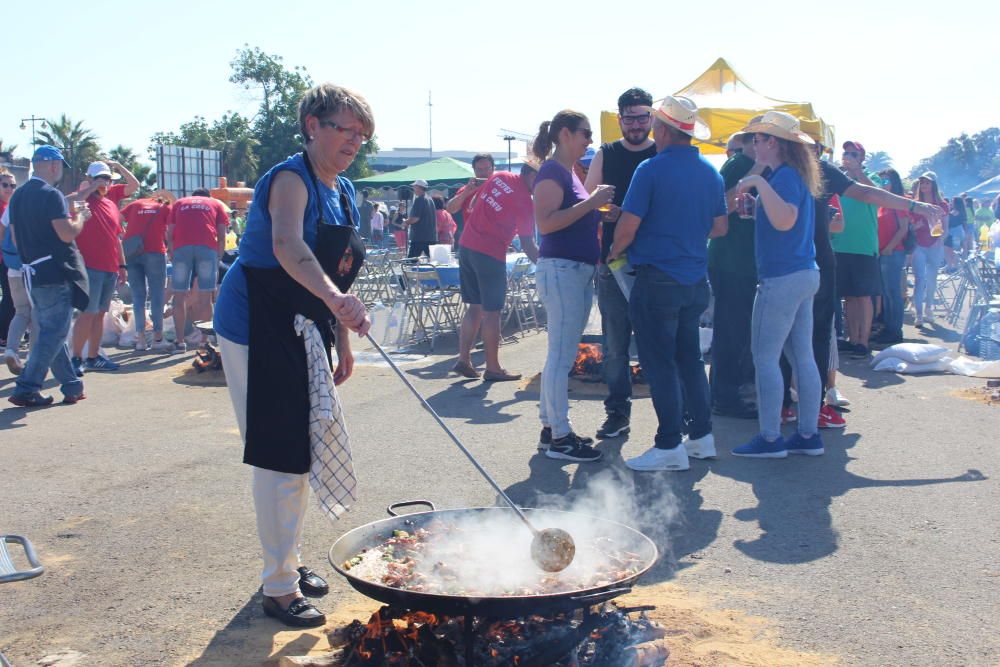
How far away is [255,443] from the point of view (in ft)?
11.1

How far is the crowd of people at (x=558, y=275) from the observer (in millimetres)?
3408

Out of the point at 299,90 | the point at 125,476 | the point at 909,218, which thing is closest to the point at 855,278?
the point at 909,218

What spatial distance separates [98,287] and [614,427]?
A: 18.0ft

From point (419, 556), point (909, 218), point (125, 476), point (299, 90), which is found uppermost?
point (299, 90)

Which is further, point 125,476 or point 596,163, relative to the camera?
point 596,163

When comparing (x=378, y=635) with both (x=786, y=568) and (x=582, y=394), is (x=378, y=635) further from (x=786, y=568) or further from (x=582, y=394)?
(x=582, y=394)

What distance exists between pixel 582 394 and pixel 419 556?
16.1ft

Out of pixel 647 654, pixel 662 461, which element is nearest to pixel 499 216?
pixel 662 461

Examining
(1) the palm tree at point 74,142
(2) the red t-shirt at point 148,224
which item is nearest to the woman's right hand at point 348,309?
(2) the red t-shirt at point 148,224

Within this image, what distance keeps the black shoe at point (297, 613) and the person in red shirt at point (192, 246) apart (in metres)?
7.98

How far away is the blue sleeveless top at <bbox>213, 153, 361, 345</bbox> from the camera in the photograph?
3.39 meters

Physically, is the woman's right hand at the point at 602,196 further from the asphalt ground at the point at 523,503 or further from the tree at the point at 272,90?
the tree at the point at 272,90

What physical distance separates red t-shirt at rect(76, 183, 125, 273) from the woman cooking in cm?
609

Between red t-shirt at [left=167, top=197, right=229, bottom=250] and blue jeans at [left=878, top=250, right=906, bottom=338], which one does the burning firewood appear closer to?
blue jeans at [left=878, top=250, right=906, bottom=338]
